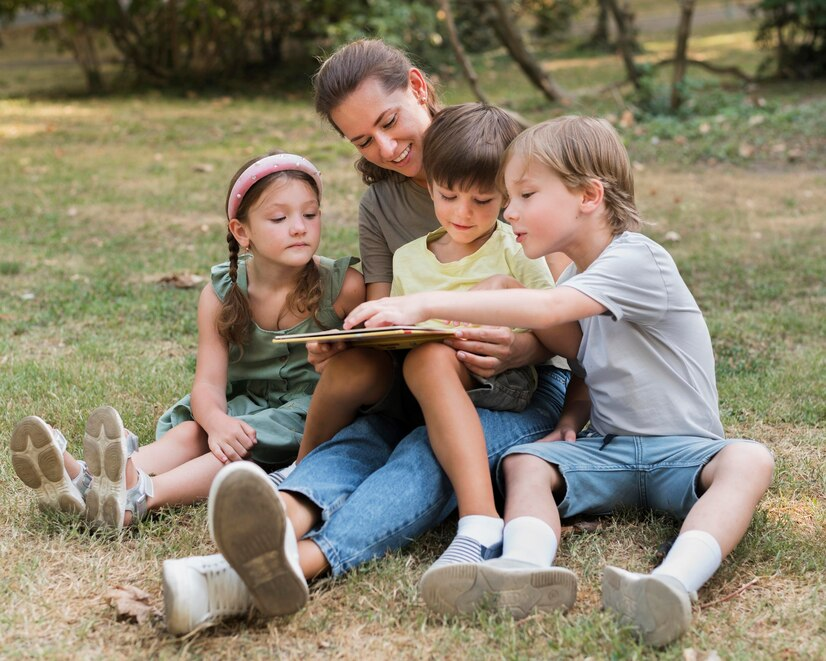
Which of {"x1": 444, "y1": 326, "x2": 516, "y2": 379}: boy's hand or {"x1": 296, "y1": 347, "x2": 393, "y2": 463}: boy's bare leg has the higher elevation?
{"x1": 444, "y1": 326, "x2": 516, "y2": 379}: boy's hand

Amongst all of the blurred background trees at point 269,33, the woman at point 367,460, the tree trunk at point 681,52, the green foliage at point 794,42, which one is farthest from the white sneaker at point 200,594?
the green foliage at point 794,42

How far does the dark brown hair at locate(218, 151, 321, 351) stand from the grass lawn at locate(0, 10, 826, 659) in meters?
0.56

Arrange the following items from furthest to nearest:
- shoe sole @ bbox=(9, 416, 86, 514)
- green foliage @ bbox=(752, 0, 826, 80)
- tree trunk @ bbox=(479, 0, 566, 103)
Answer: green foliage @ bbox=(752, 0, 826, 80)
tree trunk @ bbox=(479, 0, 566, 103)
shoe sole @ bbox=(9, 416, 86, 514)

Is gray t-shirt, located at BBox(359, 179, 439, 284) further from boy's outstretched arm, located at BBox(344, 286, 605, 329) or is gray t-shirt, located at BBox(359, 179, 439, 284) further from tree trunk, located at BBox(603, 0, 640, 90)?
tree trunk, located at BBox(603, 0, 640, 90)

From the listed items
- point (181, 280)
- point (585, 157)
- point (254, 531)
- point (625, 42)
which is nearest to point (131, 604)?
point (254, 531)

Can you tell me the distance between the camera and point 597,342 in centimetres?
268

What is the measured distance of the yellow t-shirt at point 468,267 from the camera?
2.81 metres

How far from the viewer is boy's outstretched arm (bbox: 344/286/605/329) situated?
236 cm

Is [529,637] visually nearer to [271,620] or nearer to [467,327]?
[271,620]

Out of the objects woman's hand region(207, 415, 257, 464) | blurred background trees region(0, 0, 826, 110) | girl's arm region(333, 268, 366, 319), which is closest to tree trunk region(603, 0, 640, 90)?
blurred background trees region(0, 0, 826, 110)

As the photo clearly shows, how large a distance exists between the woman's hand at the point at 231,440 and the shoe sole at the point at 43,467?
44 centimetres

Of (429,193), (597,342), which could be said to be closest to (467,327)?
(597,342)

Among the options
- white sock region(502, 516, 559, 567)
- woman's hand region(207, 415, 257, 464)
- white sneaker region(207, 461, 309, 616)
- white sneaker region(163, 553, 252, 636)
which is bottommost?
woman's hand region(207, 415, 257, 464)

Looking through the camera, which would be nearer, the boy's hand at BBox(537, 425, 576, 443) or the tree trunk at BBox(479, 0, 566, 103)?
the boy's hand at BBox(537, 425, 576, 443)
